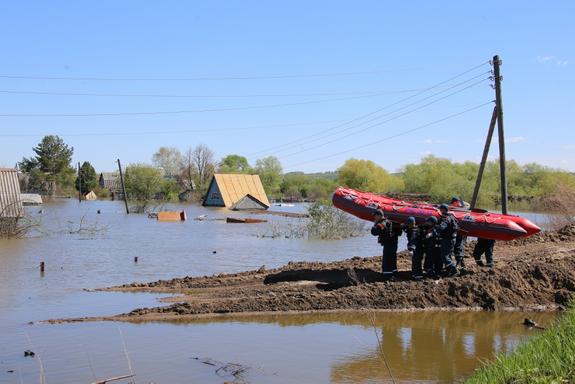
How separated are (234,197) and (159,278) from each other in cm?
5997

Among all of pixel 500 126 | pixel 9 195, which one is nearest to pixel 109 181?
pixel 9 195

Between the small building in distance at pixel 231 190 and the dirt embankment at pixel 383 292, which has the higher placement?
the small building in distance at pixel 231 190

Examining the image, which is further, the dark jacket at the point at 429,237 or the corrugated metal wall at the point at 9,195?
the corrugated metal wall at the point at 9,195

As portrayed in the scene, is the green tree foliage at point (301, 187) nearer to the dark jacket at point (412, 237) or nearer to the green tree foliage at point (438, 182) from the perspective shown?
the green tree foliage at point (438, 182)

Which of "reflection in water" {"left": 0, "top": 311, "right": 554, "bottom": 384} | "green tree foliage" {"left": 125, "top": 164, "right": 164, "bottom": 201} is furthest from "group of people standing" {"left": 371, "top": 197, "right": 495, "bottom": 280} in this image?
"green tree foliage" {"left": 125, "top": 164, "right": 164, "bottom": 201}

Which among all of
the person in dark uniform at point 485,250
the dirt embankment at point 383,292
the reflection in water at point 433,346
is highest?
the person in dark uniform at point 485,250

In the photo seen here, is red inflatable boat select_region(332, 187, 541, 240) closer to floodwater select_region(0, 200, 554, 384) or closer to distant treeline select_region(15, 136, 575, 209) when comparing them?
floodwater select_region(0, 200, 554, 384)

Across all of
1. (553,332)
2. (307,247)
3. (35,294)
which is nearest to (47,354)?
(35,294)

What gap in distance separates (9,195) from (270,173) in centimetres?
8191

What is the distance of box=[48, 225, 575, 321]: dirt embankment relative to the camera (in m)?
12.9

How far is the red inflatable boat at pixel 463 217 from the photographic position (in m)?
14.8

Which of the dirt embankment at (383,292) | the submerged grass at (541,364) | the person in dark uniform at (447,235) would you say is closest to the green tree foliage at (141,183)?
the dirt embankment at (383,292)

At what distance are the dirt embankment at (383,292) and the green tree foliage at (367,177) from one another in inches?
2240

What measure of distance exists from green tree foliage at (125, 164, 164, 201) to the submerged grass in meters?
58.2
